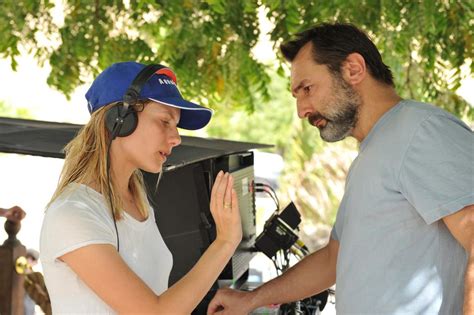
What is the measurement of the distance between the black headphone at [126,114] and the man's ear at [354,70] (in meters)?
0.77

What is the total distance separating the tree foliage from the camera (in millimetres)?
5023

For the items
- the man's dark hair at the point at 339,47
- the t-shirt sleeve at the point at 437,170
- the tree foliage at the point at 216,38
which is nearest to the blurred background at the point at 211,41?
the tree foliage at the point at 216,38

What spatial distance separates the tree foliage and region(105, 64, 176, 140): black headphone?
262 centimetres

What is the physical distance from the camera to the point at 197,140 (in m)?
3.62

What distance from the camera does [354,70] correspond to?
2721mm

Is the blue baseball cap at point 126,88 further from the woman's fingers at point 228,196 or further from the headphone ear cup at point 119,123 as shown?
the woman's fingers at point 228,196

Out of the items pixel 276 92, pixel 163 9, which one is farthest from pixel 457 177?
pixel 276 92

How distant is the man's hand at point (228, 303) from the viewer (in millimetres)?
2920

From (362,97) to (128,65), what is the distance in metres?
0.82

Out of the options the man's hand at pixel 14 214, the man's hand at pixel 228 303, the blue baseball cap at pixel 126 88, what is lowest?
the man's hand at pixel 228 303

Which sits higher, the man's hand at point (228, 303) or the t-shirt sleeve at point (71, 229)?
the t-shirt sleeve at point (71, 229)

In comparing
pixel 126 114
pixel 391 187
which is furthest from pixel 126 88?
pixel 391 187

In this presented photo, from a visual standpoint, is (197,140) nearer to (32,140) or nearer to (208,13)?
(32,140)

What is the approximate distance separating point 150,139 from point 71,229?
35 centimetres
